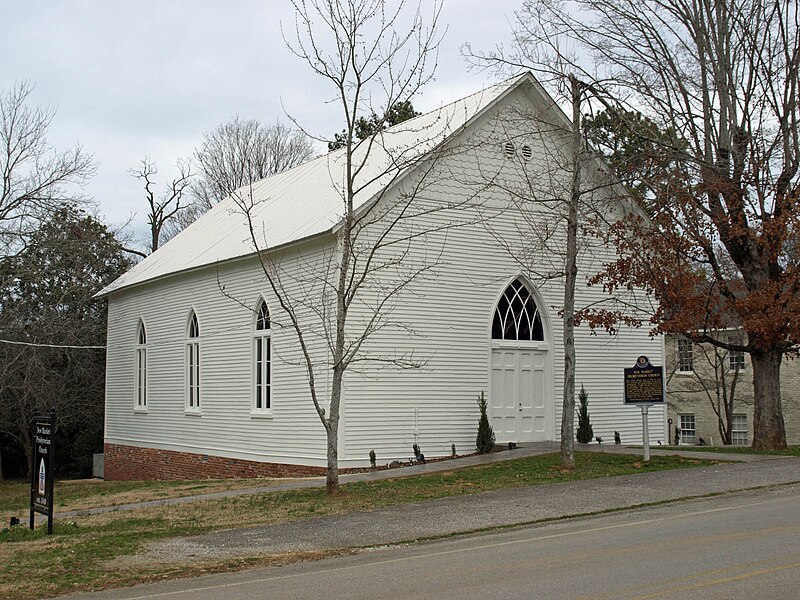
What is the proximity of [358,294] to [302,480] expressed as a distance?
3.86 meters

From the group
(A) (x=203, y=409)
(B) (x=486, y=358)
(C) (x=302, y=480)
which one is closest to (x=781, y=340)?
(B) (x=486, y=358)

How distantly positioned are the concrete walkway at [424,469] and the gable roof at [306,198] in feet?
16.0

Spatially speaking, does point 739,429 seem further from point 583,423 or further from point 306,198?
point 306,198

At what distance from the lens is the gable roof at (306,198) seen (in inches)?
818

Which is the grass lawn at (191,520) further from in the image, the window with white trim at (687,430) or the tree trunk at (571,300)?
the window with white trim at (687,430)

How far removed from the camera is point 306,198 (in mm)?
24188

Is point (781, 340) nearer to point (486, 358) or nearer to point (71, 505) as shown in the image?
point (486, 358)

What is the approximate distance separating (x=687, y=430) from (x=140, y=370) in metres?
24.8

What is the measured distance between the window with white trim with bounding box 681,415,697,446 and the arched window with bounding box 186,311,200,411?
976 inches

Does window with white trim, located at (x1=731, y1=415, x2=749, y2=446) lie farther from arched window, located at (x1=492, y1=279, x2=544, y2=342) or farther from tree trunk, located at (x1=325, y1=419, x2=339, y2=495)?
tree trunk, located at (x1=325, y1=419, x2=339, y2=495)

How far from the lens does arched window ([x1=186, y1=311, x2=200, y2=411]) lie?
25562 millimetres

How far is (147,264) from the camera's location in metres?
30.6

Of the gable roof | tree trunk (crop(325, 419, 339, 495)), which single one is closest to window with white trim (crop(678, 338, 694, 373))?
the gable roof

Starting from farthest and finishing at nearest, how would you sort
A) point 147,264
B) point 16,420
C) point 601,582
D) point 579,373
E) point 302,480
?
point 16,420 < point 147,264 < point 579,373 < point 302,480 < point 601,582
